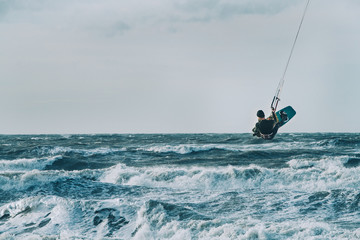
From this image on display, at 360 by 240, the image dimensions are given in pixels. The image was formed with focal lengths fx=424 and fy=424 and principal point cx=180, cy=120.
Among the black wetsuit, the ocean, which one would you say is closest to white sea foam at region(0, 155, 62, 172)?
the ocean

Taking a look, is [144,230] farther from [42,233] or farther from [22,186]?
[22,186]

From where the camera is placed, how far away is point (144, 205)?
1120cm

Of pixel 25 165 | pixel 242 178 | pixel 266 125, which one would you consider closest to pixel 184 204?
pixel 266 125

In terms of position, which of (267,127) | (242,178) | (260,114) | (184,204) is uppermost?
(260,114)

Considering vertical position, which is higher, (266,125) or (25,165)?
(266,125)

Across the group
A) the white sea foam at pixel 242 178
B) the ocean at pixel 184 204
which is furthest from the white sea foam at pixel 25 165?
the white sea foam at pixel 242 178

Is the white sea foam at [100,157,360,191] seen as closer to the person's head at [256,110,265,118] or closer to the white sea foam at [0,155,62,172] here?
the person's head at [256,110,265,118]

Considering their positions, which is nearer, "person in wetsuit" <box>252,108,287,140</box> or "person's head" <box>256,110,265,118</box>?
"person in wetsuit" <box>252,108,287,140</box>

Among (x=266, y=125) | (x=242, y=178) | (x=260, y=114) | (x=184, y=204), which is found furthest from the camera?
(x=242, y=178)

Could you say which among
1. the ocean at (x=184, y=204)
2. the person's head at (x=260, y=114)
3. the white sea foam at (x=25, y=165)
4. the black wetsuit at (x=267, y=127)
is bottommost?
the ocean at (x=184, y=204)

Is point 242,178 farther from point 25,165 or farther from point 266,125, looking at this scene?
point 25,165

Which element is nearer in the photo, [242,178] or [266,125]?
[266,125]

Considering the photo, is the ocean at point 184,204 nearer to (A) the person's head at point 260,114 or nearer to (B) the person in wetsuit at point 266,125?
(B) the person in wetsuit at point 266,125

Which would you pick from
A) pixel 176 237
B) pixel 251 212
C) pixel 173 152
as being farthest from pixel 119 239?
pixel 173 152
